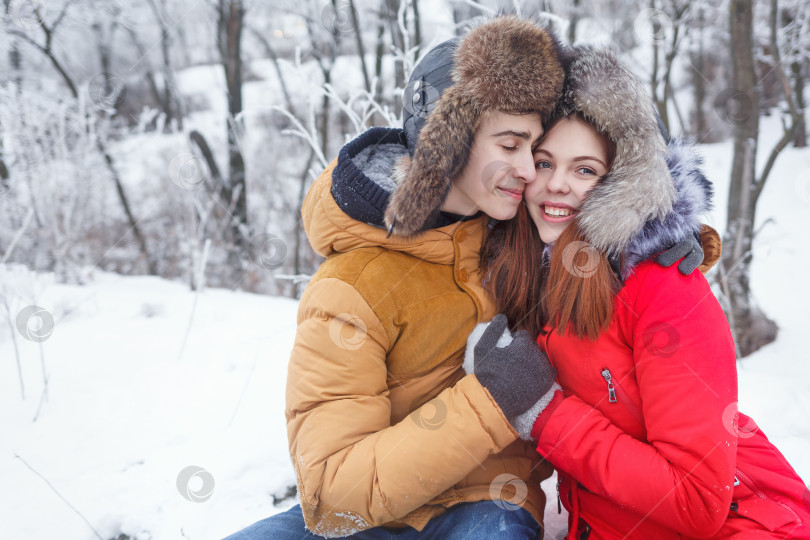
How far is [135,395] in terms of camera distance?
10.5ft

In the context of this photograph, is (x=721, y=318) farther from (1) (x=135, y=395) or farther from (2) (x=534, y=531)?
(1) (x=135, y=395)

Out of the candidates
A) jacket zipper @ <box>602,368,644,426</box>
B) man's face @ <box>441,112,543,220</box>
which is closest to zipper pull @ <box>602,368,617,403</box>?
jacket zipper @ <box>602,368,644,426</box>

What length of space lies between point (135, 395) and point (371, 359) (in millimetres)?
2429

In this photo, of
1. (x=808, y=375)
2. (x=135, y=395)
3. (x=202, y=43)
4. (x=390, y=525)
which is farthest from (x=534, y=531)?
(x=202, y=43)

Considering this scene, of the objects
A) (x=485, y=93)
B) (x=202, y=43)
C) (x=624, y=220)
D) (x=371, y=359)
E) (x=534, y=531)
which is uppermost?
(x=202, y=43)

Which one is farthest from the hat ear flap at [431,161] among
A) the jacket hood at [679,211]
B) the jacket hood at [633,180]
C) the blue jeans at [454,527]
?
the blue jeans at [454,527]

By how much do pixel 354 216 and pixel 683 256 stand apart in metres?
1.04

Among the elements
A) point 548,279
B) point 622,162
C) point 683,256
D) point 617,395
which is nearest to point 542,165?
point 622,162

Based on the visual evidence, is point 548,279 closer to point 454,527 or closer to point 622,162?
point 622,162

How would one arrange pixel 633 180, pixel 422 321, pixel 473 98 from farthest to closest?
pixel 422 321
pixel 473 98
pixel 633 180

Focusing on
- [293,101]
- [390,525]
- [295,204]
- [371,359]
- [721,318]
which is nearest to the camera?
[721,318]

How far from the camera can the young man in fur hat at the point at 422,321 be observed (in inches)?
57.6

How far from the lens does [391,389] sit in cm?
175

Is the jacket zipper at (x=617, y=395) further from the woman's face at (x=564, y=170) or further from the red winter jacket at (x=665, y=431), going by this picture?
the woman's face at (x=564, y=170)
